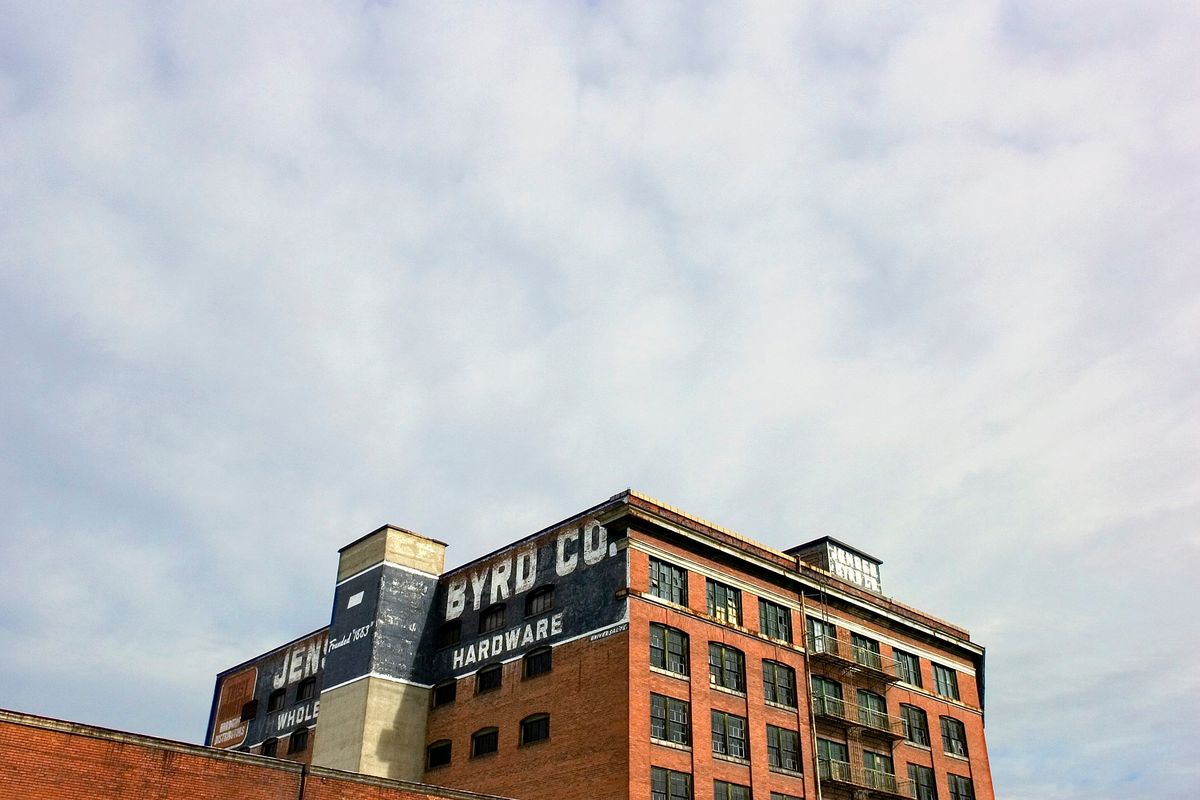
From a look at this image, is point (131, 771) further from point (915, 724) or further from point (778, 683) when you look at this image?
point (915, 724)

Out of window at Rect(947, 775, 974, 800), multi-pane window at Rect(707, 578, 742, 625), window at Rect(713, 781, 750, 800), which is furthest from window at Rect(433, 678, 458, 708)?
window at Rect(947, 775, 974, 800)

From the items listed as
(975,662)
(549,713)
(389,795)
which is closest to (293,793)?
(389,795)

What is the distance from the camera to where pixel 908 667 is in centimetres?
5888

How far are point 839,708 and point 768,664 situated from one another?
5809mm

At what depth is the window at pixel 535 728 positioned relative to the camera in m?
45.8

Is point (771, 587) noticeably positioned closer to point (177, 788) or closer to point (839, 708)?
point (839, 708)

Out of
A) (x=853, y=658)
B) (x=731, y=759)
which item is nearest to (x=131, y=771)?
(x=731, y=759)

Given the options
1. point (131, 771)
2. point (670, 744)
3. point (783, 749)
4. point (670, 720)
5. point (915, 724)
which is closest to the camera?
point (131, 771)

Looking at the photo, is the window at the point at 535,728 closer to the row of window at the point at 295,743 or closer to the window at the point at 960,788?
the row of window at the point at 295,743

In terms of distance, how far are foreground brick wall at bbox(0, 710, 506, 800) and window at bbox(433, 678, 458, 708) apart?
1749 cm

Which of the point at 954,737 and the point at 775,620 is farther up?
the point at 775,620

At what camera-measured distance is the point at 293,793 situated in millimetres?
32656

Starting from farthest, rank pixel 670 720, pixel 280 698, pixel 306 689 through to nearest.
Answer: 1. pixel 280 698
2. pixel 306 689
3. pixel 670 720

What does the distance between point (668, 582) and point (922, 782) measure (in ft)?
68.8
